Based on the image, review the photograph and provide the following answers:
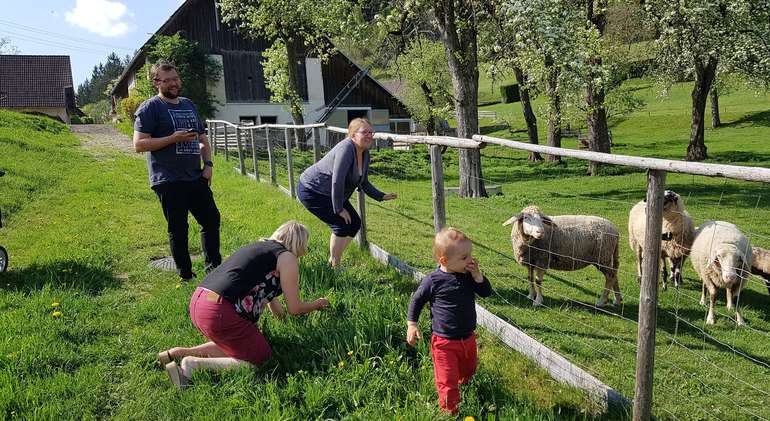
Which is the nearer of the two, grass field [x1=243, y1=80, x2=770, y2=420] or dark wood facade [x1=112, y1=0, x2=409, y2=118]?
grass field [x1=243, y1=80, x2=770, y2=420]

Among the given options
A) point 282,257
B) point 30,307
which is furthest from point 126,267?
point 282,257

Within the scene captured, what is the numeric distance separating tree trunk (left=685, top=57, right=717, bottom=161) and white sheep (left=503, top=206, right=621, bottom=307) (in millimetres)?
18475

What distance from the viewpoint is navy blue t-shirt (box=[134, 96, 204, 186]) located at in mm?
5152

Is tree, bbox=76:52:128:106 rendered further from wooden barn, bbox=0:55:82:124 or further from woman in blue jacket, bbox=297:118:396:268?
woman in blue jacket, bbox=297:118:396:268

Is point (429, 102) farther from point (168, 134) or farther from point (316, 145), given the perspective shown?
point (168, 134)

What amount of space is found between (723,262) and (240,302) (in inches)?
189

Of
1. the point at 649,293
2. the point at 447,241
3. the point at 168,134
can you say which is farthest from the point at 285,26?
the point at 649,293

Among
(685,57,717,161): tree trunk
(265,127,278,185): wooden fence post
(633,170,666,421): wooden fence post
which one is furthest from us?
(685,57,717,161): tree trunk

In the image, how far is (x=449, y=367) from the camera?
3.46 meters

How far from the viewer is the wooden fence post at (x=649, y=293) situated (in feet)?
10.3

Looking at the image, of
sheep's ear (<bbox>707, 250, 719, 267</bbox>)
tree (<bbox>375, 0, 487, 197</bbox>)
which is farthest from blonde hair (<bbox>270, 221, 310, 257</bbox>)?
tree (<bbox>375, 0, 487, 197</bbox>)

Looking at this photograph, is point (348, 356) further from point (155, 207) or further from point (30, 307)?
point (155, 207)

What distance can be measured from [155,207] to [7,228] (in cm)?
229

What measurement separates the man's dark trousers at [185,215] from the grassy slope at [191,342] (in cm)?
35
